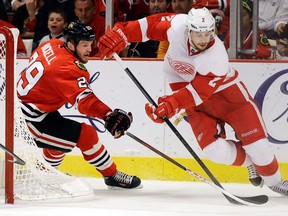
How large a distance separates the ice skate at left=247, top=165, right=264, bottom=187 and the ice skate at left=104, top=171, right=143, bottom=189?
690mm

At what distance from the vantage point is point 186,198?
18.7ft

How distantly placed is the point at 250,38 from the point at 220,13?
11.2 inches

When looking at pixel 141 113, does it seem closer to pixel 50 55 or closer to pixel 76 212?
pixel 50 55

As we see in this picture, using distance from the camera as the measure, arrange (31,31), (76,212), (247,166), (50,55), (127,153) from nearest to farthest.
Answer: (76,212), (50,55), (247,166), (127,153), (31,31)

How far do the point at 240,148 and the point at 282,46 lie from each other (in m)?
0.88

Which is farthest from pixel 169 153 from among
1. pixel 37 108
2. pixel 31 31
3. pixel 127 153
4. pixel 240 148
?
→ pixel 31 31

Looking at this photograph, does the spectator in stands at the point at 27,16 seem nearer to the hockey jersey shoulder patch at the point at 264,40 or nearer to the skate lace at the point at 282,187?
the hockey jersey shoulder patch at the point at 264,40

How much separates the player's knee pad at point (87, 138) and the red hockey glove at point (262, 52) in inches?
49.7

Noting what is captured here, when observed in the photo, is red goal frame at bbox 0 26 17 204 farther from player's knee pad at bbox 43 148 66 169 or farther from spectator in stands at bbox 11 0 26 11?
spectator in stands at bbox 11 0 26 11

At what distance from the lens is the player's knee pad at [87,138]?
5734 millimetres

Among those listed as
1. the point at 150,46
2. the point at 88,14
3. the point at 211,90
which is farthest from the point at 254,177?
the point at 88,14

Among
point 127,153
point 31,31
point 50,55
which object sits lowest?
point 127,153

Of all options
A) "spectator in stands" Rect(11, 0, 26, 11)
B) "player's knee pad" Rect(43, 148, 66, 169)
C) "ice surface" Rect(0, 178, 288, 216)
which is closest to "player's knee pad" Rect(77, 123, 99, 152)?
"player's knee pad" Rect(43, 148, 66, 169)

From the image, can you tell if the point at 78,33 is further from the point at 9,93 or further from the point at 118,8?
the point at 118,8
